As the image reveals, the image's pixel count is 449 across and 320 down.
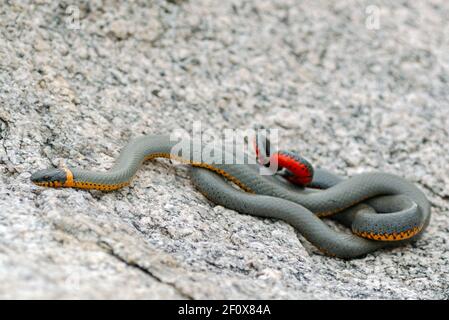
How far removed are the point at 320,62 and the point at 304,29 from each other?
1.69ft

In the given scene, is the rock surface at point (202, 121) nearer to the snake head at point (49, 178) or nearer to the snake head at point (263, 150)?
the snake head at point (49, 178)

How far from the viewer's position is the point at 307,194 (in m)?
5.19

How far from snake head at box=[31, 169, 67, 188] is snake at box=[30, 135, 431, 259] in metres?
0.04

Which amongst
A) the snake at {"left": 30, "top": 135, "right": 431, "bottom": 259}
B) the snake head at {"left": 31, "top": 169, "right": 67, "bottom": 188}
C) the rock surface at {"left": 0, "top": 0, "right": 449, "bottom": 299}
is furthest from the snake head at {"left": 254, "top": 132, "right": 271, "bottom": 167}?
the snake head at {"left": 31, "top": 169, "right": 67, "bottom": 188}

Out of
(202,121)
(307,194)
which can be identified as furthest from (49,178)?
(307,194)

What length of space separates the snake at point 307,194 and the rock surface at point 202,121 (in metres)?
0.13

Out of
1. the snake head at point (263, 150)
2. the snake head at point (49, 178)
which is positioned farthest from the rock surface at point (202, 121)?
the snake head at point (263, 150)

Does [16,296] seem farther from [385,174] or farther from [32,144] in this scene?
[385,174]

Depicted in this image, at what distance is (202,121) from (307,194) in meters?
1.30

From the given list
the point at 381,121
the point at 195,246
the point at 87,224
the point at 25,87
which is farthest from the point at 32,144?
the point at 381,121

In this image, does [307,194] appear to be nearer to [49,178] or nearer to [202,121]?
[202,121]

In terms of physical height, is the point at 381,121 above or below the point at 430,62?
below

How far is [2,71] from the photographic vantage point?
5.06 meters
